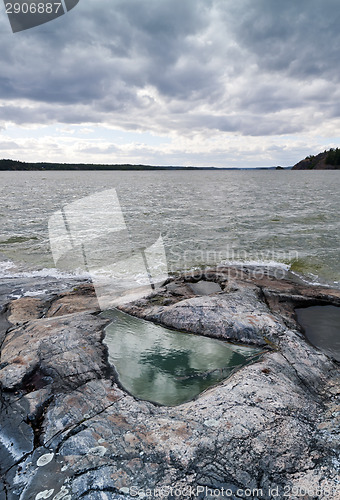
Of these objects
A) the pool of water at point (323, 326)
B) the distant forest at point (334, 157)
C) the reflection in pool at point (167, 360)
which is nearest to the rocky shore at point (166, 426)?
the reflection in pool at point (167, 360)

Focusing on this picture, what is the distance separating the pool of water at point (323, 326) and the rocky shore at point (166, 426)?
49cm

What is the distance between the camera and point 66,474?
2951 millimetres

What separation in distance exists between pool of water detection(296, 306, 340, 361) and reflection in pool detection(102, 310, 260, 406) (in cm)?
168

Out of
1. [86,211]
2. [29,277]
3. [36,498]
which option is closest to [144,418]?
[36,498]

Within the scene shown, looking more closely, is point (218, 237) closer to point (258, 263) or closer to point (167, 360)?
point (258, 263)

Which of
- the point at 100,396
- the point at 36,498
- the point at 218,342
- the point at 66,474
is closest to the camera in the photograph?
the point at 36,498

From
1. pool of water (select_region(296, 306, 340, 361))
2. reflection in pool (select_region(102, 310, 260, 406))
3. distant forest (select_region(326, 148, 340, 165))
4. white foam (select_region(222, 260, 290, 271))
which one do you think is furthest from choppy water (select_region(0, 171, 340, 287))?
distant forest (select_region(326, 148, 340, 165))

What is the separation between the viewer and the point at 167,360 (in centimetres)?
497

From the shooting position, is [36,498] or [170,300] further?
[170,300]

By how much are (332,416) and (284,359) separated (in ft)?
4.14

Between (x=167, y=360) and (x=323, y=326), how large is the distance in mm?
3895

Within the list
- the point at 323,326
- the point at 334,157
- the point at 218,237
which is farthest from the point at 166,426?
the point at 334,157

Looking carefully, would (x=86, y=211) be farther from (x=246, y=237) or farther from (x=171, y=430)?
(x=171, y=430)

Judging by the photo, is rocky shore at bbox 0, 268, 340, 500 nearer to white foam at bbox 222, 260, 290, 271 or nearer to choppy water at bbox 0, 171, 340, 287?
white foam at bbox 222, 260, 290, 271
